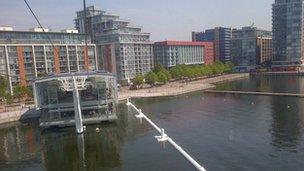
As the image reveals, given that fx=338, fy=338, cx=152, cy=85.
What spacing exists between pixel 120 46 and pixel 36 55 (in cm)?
3644

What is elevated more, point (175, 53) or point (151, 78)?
point (175, 53)

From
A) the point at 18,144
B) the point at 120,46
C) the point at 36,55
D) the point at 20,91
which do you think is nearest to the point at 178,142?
the point at 18,144

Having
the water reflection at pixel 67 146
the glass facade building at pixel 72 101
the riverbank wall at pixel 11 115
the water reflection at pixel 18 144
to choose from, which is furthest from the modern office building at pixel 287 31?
the water reflection at pixel 18 144

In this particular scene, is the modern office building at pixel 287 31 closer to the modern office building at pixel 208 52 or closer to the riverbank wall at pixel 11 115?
the modern office building at pixel 208 52

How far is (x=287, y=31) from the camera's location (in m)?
179

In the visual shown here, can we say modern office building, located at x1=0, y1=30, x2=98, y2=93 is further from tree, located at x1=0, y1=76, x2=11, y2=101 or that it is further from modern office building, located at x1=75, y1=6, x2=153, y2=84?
modern office building, located at x1=75, y1=6, x2=153, y2=84

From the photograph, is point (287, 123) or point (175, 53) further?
point (175, 53)

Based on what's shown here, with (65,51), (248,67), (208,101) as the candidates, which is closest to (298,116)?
(208,101)

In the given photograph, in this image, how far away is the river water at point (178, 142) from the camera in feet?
136

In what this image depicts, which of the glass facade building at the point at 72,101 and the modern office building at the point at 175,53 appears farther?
the modern office building at the point at 175,53

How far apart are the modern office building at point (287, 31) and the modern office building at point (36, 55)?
110 m

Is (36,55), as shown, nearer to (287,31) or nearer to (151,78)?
(151,78)

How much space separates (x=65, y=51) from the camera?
120m

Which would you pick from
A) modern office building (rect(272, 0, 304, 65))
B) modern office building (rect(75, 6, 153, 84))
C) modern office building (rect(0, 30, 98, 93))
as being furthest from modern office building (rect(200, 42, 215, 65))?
modern office building (rect(0, 30, 98, 93))
